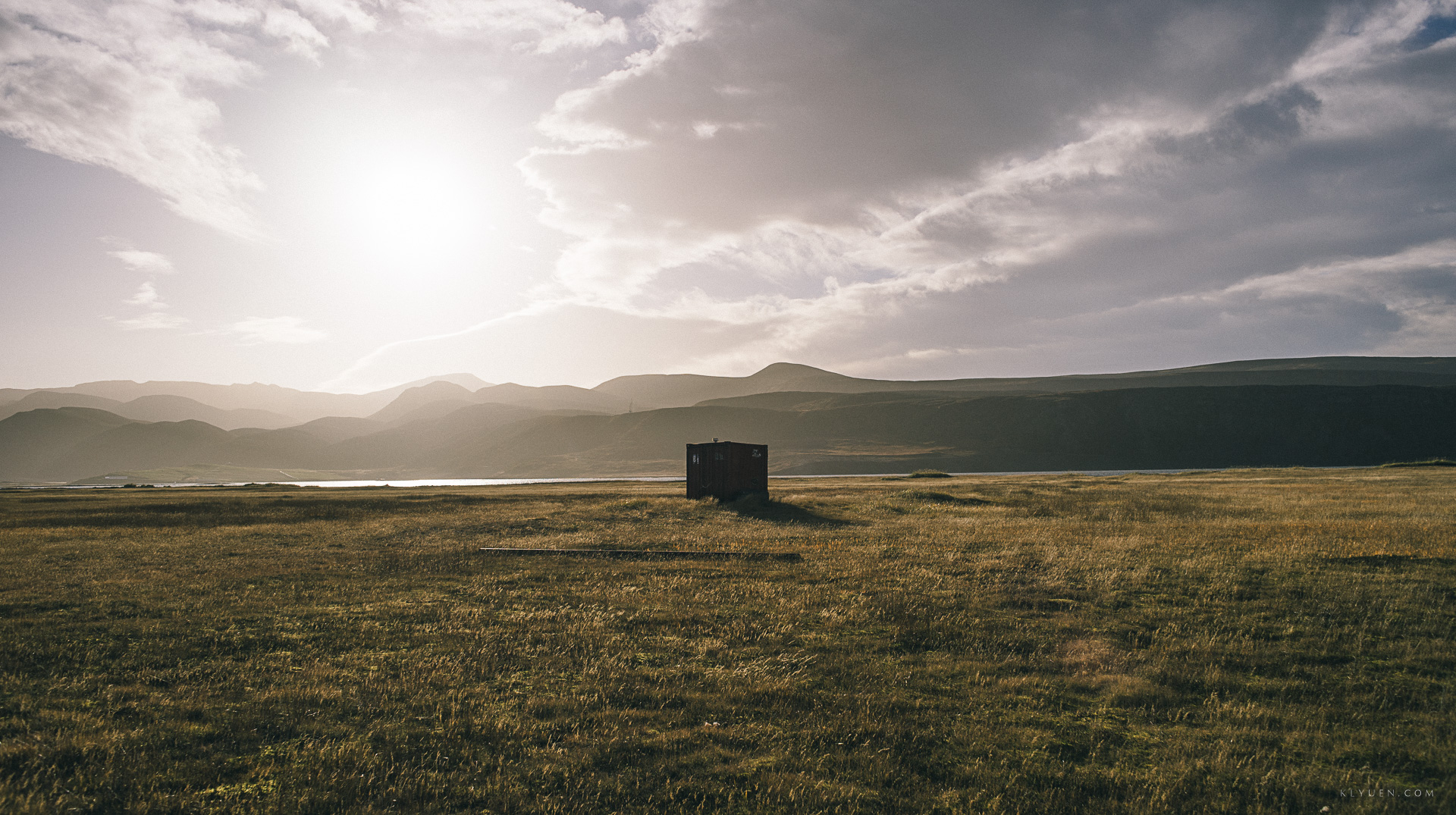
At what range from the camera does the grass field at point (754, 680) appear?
717 centimetres

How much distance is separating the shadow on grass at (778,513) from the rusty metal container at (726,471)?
4.79 feet

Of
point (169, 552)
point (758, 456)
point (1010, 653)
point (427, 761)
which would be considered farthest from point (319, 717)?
point (758, 456)

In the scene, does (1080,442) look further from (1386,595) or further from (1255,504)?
(1386,595)

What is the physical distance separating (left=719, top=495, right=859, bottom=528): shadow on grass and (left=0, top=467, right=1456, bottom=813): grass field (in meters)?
10.0

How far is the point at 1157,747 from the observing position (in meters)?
8.24

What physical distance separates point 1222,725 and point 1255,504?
114 ft

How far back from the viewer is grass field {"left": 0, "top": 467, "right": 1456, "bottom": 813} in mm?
7168

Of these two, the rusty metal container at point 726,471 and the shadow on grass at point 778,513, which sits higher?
the rusty metal container at point 726,471

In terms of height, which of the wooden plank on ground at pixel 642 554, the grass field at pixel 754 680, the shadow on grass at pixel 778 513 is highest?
the grass field at pixel 754 680

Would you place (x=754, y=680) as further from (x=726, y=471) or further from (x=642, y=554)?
(x=726, y=471)

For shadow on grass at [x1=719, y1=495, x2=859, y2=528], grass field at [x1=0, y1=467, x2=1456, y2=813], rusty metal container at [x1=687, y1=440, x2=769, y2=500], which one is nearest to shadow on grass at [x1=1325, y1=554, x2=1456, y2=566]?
grass field at [x1=0, y1=467, x2=1456, y2=813]

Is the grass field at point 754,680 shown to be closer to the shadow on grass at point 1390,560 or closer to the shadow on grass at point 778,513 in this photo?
the shadow on grass at point 1390,560

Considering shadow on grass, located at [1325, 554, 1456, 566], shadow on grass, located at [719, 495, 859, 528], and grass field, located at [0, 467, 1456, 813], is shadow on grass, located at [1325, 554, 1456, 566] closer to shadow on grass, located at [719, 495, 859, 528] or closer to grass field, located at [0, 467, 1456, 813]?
grass field, located at [0, 467, 1456, 813]

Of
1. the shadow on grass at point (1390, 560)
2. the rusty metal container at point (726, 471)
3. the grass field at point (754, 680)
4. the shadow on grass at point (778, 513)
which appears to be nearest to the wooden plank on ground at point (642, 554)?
the grass field at point (754, 680)
